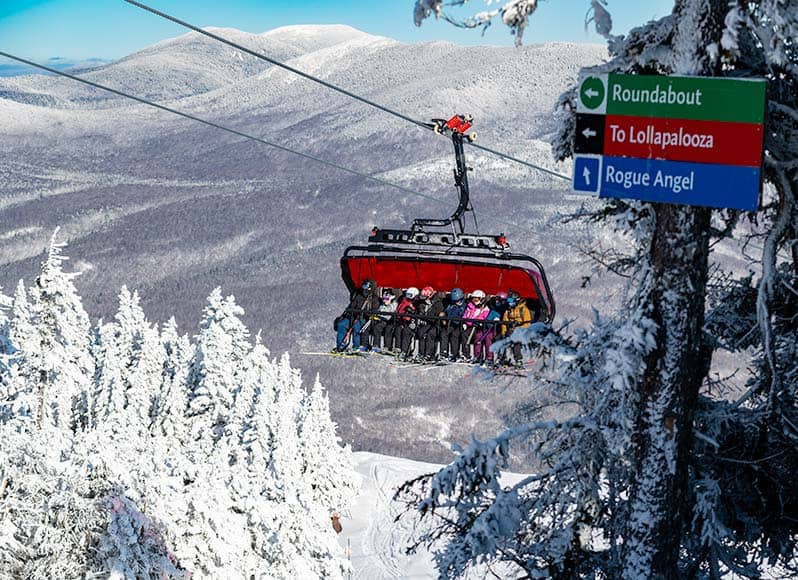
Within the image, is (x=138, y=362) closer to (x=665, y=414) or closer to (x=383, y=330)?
(x=383, y=330)

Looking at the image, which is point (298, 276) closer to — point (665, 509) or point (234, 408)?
point (234, 408)

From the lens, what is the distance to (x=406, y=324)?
17547 mm

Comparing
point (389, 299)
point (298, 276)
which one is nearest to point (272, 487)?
point (389, 299)

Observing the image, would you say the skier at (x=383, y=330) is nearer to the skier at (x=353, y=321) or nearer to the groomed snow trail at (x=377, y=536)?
the skier at (x=353, y=321)

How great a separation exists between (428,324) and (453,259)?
243cm

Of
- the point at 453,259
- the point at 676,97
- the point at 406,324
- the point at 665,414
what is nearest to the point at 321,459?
the point at 406,324

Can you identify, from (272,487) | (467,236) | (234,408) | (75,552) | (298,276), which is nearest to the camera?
(467,236)

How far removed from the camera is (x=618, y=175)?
5.61 meters

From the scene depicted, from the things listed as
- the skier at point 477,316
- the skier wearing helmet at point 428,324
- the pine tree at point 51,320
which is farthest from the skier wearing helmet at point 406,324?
the pine tree at point 51,320

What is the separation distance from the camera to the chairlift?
14320 mm

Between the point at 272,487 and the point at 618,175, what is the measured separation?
25311 mm

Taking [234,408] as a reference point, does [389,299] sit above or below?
above

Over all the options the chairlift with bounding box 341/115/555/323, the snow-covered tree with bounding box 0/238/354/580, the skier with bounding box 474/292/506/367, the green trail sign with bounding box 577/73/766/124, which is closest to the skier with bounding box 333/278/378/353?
the chairlift with bounding box 341/115/555/323

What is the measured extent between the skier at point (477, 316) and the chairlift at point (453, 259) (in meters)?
0.59
